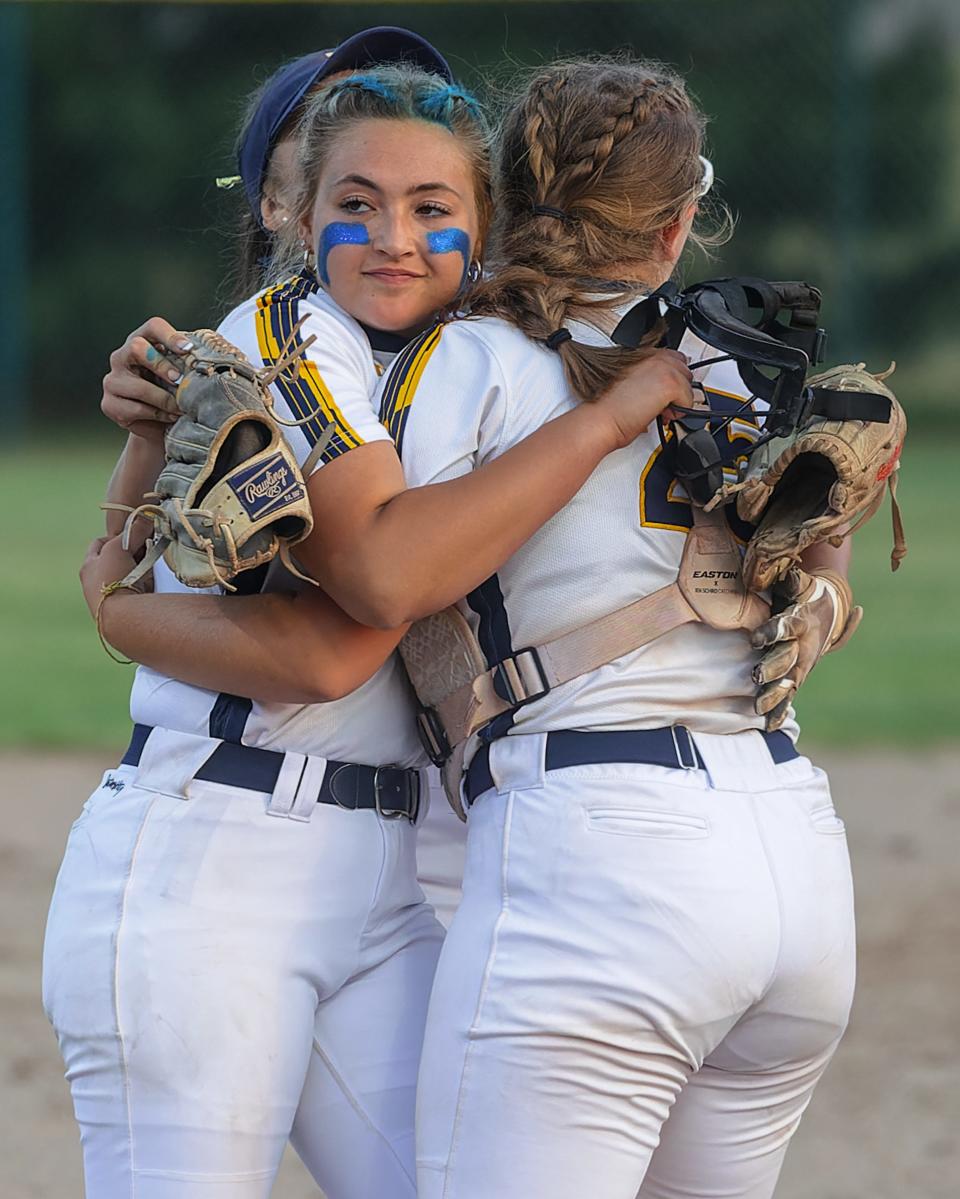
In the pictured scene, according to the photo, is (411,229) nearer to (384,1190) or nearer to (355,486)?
(355,486)

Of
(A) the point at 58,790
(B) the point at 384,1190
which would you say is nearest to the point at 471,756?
(B) the point at 384,1190

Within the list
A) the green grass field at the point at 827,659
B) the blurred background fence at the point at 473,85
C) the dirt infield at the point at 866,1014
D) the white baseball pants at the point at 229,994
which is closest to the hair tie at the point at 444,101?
the white baseball pants at the point at 229,994

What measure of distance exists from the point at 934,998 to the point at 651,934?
9.30ft

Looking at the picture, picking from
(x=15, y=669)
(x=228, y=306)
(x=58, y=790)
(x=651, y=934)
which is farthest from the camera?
(x=15, y=669)

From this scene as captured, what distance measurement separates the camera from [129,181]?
19859 millimetres

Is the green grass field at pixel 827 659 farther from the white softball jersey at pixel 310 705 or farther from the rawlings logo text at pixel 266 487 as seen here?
the rawlings logo text at pixel 266 487

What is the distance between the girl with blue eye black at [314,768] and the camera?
165cm

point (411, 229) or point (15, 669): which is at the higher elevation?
point (411, 229)

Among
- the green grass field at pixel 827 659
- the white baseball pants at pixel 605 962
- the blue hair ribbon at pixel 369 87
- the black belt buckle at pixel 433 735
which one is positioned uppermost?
the blue hair ribbon at pixel 369 87

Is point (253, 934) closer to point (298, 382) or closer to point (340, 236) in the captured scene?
point (298, 382)

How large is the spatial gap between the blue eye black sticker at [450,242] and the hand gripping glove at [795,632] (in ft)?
1.73

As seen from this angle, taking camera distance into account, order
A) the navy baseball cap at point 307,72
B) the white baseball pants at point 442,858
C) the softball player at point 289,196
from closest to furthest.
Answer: the softball player at point 289,196 → the navy baseball cap at point 307,72 → the white baseball pants at point 442,858

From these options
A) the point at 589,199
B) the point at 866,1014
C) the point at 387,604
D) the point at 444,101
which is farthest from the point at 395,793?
the point at 866,1014

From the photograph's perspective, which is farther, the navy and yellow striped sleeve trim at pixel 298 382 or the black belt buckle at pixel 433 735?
the black belt buckle at pixel 433 735
